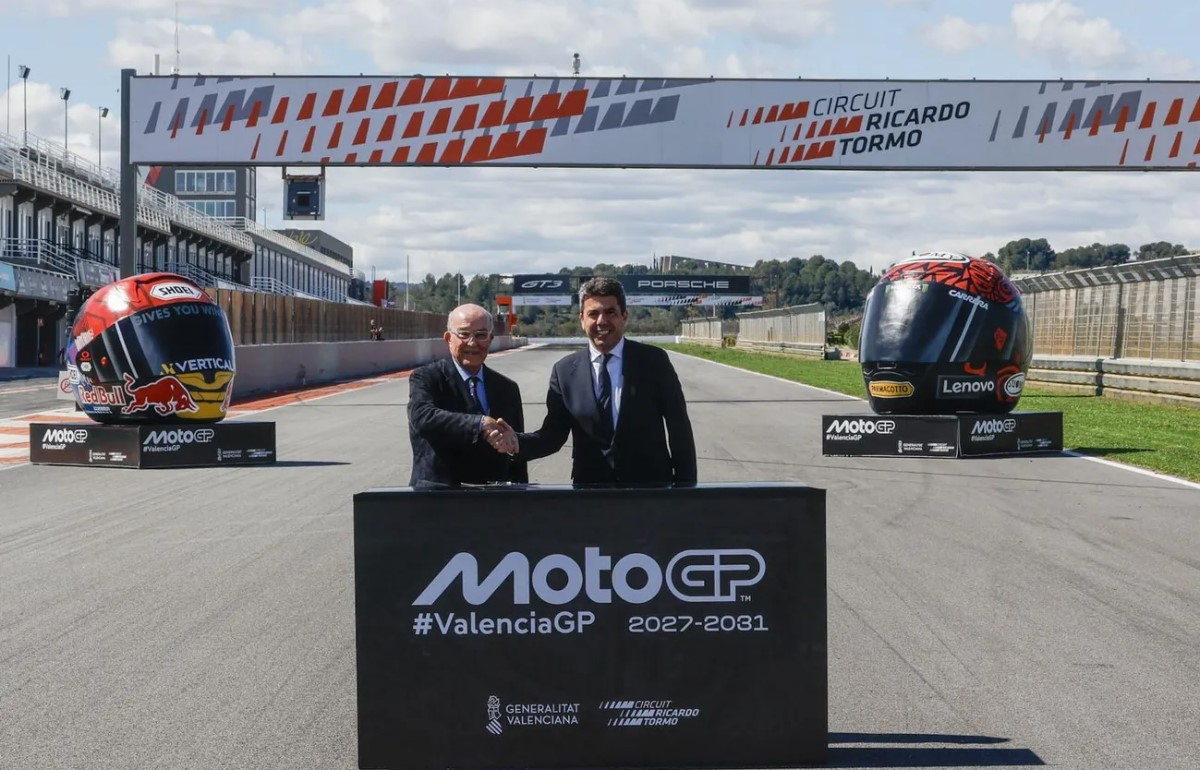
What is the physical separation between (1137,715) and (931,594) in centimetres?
250

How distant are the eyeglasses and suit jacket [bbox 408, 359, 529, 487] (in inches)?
6.5

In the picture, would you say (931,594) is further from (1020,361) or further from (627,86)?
(627,86)

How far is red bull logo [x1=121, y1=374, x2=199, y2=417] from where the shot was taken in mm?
15500

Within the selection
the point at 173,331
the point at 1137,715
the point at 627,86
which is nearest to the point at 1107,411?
the point at 627,86

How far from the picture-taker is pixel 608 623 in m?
4.95

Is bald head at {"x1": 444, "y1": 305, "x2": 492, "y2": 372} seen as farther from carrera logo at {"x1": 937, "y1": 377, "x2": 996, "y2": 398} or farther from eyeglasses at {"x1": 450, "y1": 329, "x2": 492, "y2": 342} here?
carrera logo at {"x1": 937, "y1": 377, "x2": 996, "y2": 398}

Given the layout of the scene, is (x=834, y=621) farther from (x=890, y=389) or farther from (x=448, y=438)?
(x=890, y=389)

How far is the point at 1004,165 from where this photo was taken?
2805 cm

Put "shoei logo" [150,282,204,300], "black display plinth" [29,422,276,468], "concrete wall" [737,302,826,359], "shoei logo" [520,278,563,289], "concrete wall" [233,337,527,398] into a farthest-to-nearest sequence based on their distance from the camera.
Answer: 1. "shoei logo" [520,278,563,289]
2. "concrete wall" [737,302,826,359]
3. "concrete wall" [233,337,527,398]
4. "shoei logo" [150,282,204,300]
5. "black display plinth" [29,422,276,468]

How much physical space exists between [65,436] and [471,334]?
11348 millimetres

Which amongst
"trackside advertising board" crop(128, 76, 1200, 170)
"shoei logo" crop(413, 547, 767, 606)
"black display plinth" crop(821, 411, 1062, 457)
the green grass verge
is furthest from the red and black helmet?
"trackside advertising board" crop(128, 76, 1200, 170)

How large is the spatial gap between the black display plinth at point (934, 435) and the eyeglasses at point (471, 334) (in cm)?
1128

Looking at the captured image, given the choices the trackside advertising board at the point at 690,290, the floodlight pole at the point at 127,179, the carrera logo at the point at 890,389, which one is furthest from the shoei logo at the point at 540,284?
the carrera logo at the point at 890,389

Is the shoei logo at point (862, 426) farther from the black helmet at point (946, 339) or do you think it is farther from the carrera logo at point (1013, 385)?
the carrera logo at point (1013, 385)
